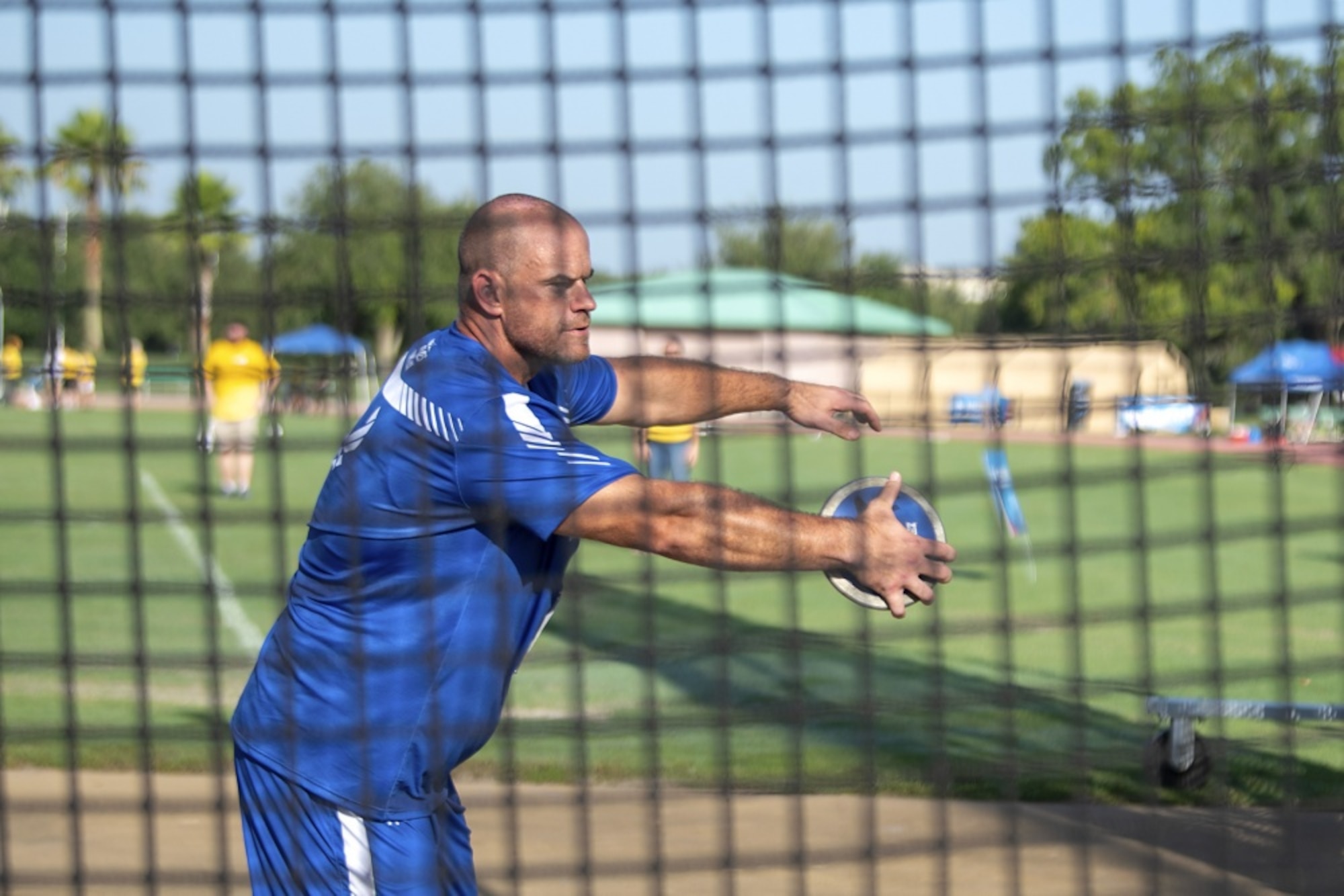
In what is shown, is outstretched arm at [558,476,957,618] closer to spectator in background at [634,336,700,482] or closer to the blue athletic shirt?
the blue athletic shirt

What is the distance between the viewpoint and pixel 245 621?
372 inches

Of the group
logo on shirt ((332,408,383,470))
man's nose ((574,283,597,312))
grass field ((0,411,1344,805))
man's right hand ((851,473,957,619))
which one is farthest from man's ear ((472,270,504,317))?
grass field ((0,411,1344,805))

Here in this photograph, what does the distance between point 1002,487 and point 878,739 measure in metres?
1.77

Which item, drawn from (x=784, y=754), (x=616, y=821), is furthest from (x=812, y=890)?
(x=784, y=754)

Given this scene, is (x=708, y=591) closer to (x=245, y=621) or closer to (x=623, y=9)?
(x=245, y=621)

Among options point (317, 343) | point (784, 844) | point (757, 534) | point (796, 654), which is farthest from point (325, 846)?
point (317, 343)

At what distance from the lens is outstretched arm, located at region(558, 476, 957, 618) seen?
271cm

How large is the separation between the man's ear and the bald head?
0.01 m

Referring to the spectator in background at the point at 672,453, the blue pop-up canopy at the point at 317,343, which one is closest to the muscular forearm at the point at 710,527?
the blue pop-up canopy at the point at 317,343

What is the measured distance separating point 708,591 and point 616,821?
5.41m

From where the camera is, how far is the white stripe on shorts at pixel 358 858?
10.0 ft

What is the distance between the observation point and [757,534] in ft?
9.20

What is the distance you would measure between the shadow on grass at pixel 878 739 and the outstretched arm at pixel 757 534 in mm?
1442

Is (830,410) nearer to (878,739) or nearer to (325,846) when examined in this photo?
(325,846)
